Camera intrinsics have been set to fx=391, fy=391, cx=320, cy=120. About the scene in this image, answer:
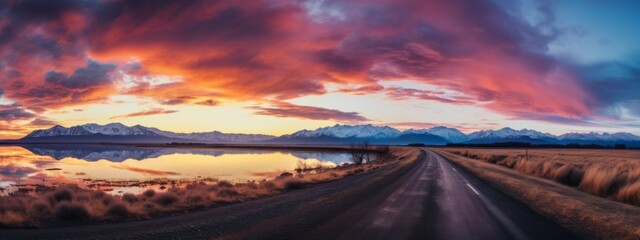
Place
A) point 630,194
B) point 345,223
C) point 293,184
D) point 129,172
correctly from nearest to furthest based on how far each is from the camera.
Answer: point 345,223
point 630,194
point 293,184
point 129,172

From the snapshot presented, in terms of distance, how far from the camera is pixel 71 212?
11.6m

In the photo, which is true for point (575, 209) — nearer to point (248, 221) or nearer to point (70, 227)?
point (248, 221)

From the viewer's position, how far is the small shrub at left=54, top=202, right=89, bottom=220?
11.6 m

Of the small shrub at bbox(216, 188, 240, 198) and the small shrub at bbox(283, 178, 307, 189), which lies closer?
the small shrub at bbox(216, 188, 240, 198)

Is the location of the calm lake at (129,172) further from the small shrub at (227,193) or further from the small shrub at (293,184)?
the small shrub at (227,193)

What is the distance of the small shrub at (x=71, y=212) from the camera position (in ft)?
37.9

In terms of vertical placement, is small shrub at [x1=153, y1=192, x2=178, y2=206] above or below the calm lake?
above

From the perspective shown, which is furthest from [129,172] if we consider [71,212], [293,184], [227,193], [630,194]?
[630,194]

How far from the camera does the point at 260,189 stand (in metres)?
19.2

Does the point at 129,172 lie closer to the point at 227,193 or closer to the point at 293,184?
the point at 293,184

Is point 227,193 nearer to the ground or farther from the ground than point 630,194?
nearer to the ground

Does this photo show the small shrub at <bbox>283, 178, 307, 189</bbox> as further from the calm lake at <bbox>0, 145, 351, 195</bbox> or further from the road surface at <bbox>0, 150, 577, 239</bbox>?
the calm lake at <bbox>0, 145, 351, 195</bbox>

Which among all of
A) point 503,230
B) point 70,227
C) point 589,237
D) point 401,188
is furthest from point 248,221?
point 401,188

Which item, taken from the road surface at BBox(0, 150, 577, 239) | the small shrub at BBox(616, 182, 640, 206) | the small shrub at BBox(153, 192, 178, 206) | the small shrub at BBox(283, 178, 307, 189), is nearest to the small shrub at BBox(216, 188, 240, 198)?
the small shrub at BBox(153, 192, 178, 206)
